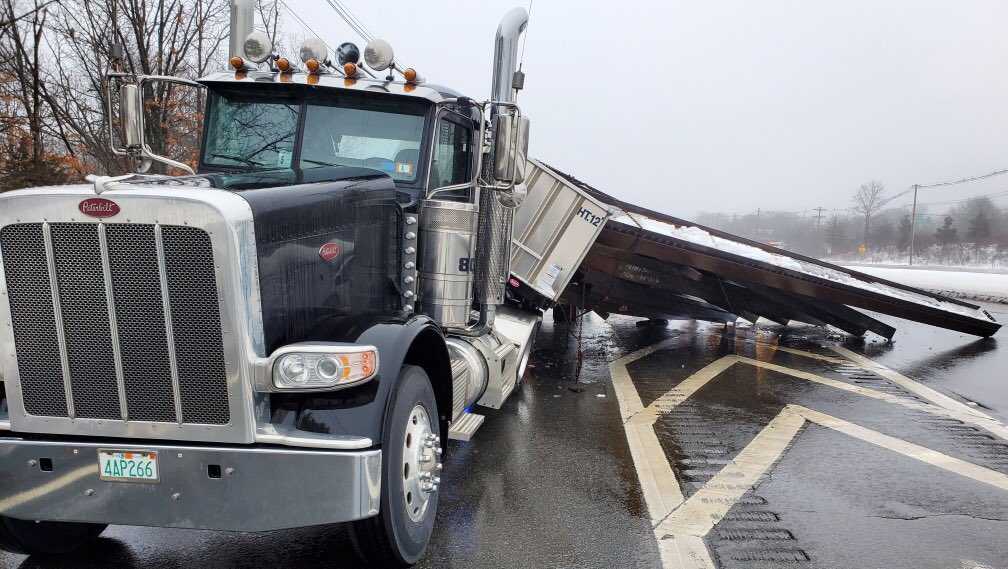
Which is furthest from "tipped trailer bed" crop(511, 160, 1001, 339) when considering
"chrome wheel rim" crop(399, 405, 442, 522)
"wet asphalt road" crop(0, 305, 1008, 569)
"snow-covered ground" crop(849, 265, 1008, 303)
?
"snow-covered ground" crop(849, 265, 1008, 303)

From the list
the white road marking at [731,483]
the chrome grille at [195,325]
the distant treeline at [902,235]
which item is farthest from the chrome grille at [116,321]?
the distant treeline at [902,235]

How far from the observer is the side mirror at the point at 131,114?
462 cm

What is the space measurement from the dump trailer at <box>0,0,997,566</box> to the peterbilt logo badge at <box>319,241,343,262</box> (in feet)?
0.05

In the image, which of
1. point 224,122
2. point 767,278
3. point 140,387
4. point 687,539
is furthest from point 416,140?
point 767,278

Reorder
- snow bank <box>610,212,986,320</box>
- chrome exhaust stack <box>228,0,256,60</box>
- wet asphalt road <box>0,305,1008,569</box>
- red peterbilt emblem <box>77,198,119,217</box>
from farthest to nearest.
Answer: snow bank <box>610,212,986,320</box> → chrome exhaust stack <box>228,0,256,60</box> → wet asphalt road <box>0,305,1008,569</box> → red peterbilt emblem <box>77,198,119,217</box>

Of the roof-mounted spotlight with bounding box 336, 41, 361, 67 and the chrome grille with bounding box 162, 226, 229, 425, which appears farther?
the roof-mounted spotlight with bounding box 336, 41, 361, 67

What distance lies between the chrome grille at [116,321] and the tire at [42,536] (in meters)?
0.82

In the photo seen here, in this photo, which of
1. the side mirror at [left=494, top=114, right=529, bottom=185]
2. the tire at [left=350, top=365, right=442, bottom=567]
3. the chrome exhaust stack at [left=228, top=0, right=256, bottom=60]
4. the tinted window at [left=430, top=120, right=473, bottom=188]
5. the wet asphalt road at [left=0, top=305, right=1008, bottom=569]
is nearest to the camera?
the tire at [left=350, top=365, right=442, bottom=567]

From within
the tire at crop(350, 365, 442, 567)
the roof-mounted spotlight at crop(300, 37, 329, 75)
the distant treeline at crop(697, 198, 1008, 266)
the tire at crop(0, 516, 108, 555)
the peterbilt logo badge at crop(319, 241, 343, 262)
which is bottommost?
the distant treeline at crop(697, 198, 1008, 266)

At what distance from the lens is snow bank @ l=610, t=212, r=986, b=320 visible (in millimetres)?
9688

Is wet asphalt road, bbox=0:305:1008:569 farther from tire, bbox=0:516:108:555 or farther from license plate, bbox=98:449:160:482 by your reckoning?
license plate, bbox=98:449:160:482

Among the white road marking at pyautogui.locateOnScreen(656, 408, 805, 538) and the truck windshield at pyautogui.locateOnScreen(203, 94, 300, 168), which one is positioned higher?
the truck windshield at pyautogui.locateOnScreen(203, 94, 300, 168)

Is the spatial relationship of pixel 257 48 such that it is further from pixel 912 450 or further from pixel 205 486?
pixel 912 450

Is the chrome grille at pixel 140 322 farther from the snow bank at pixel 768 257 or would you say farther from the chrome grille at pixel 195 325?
the snow bank at pixel 768 257
